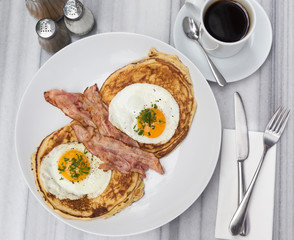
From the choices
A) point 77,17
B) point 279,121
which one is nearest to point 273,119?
point 279,121

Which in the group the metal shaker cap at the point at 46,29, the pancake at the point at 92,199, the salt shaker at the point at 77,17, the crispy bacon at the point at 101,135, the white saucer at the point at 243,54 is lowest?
the pancake at the point at 92,199

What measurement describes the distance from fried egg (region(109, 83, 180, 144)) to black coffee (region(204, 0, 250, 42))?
37 centimetres

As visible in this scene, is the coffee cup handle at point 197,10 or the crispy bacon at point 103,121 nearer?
the coffee cup handle at point 197,10

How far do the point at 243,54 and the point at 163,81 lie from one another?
405 mm

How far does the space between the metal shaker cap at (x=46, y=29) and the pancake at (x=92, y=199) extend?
44 centimetres

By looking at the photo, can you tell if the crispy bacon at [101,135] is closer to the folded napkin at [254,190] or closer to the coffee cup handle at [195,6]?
the folded napkin at [254,190]

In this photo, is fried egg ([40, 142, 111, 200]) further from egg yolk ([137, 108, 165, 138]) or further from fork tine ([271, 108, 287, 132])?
fork tine ([271, 108, 287, 132])

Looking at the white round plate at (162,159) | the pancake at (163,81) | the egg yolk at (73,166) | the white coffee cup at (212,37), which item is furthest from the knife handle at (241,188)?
the egg yolk at (73,166)

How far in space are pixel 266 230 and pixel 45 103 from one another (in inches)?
48.0

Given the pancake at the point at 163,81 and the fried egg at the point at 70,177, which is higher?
the pancake at the point at 163,81

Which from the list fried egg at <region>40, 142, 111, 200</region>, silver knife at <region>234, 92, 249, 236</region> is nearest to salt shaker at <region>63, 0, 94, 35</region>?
fried egg at <region>40, 142, 111, 200</region>

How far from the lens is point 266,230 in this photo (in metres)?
1.73

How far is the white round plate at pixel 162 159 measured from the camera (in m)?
1.71

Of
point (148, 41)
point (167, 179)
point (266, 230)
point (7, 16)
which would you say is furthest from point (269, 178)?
point (7, 16)
